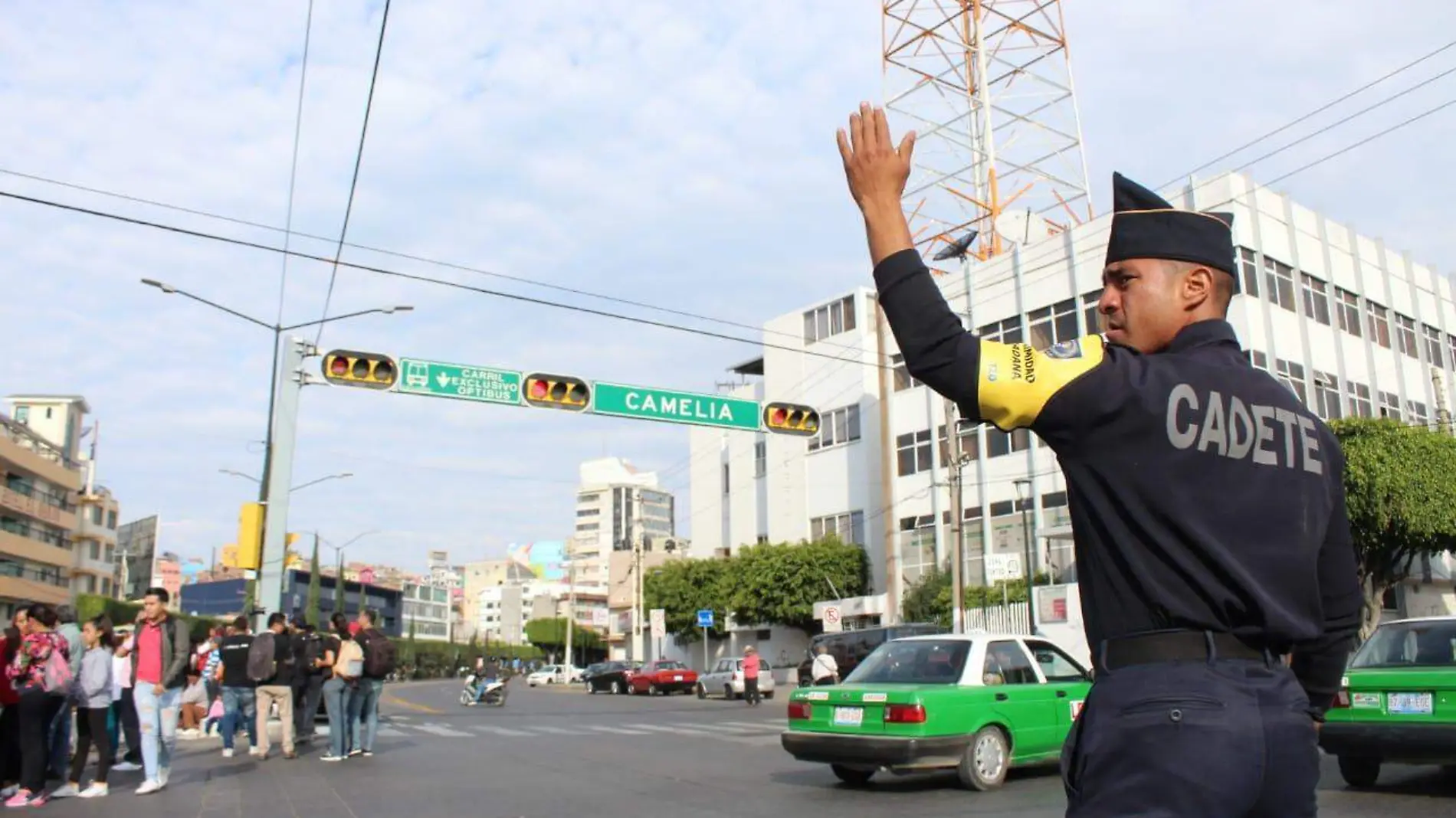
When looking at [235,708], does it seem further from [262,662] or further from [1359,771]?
[1359,771]

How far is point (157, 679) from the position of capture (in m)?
10.9

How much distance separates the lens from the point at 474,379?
2156 centimetres

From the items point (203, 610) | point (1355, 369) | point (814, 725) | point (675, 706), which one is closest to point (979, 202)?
point (1355, 369)

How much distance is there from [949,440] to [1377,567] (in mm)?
11954

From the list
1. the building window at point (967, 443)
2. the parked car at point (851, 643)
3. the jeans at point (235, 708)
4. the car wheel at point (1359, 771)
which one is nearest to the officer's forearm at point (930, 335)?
the car wheel at point (1359, 771)

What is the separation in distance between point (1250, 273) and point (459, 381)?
2348cm

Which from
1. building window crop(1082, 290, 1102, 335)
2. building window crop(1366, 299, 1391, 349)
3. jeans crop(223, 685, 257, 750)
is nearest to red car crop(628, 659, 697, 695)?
building window crop(1082, 290, 1102, 335)

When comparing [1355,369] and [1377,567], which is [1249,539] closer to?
[1377,567]

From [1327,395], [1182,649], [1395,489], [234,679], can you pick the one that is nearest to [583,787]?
[234,679]

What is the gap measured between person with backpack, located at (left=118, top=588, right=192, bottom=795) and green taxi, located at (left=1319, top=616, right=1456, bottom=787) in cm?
997

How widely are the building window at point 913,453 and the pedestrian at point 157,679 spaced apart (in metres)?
32.3

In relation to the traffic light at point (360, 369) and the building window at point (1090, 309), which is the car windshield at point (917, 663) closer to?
the traffic light at point (360, 369)

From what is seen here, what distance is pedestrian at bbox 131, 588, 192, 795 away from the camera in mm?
10820

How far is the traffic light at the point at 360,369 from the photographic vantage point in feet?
65.3
